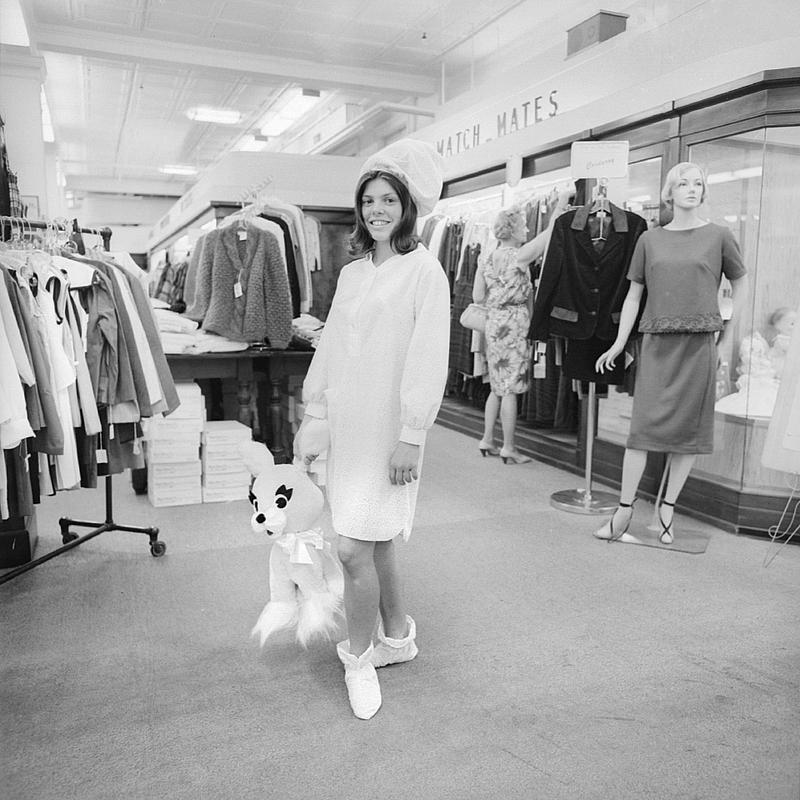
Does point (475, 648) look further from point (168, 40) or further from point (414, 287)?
point (168, 40)

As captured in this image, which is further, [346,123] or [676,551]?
[346,123]

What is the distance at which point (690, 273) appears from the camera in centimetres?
346

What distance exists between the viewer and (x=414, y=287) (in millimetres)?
2068

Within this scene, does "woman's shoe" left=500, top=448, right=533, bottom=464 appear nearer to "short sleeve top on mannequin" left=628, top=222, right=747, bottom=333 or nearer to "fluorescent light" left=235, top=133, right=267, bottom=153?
"short sleeve top on mannequin" left=628, top=222, right=747, bottom=333

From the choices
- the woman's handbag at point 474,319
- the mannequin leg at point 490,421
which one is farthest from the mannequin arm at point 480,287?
the mannequin leg at point 490,421

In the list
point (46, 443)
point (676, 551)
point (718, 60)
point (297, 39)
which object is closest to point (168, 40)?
point (297, 39)

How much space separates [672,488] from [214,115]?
9.07m

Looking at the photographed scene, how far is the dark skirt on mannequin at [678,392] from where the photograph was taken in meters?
3.52

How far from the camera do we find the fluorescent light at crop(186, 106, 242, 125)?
1052cm

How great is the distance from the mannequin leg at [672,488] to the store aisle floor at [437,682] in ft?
0.61

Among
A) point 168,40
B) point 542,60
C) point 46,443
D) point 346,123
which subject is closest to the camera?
point 46,443

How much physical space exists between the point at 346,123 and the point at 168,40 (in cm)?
275

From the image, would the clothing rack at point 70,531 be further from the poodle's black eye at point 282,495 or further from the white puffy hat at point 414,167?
the white puffy hat at point 414,167

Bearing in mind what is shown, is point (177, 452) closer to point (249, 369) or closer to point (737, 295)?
point (249, 369)
